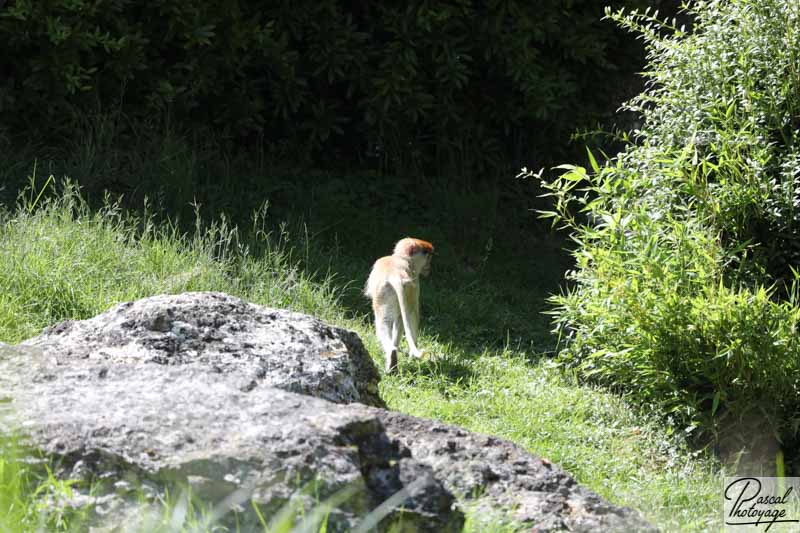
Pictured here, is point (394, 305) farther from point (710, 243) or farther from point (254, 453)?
point (254, 453)

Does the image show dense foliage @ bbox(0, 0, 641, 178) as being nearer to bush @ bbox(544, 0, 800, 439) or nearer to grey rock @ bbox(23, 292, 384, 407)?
bush @ bbox(544, 0, 800, 439)

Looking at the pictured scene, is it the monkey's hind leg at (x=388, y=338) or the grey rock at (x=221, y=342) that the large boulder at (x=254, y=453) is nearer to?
the grey rock at (x=221, y=342)

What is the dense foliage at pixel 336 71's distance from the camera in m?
9.66

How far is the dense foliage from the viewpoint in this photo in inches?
380

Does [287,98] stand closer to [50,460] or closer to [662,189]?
[662,189]

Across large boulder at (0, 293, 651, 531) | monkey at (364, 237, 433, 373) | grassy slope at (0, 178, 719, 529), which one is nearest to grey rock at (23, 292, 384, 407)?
large boulder at (0, 293, 651, 531)

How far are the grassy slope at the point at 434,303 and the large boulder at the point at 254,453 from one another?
1.97 meters

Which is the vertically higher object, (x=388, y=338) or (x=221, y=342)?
(x=221, y=342)

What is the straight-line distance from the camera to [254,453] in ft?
10.3

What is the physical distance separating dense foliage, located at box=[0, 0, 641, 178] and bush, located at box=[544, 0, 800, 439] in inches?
154

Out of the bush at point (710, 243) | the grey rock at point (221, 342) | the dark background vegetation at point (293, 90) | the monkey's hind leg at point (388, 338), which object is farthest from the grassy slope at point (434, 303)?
the grey rock at point (221, 342)

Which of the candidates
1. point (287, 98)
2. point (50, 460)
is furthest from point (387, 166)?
point (50, 460)

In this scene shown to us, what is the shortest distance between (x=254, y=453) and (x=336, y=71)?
7.87 meters

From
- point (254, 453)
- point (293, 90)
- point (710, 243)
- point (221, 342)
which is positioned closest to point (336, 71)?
point (293, 90)
